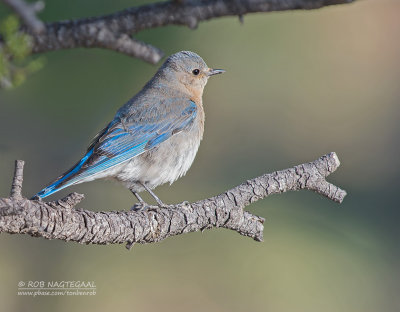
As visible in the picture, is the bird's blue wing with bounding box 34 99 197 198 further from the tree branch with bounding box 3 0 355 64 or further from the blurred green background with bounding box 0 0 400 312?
the tree branch with bounding box 3 0 355 64

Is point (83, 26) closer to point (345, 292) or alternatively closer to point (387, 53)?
point (345, 292)

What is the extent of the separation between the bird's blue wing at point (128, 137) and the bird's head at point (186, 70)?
23 cm

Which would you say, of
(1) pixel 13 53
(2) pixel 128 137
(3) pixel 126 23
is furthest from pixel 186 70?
(1) pixel 13 53

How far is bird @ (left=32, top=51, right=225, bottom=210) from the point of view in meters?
4.54

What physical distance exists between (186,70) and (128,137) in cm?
94

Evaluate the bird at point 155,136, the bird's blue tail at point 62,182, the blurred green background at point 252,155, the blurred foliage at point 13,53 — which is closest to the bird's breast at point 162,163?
the bird at point 155,136

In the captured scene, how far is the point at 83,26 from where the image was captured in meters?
4.16

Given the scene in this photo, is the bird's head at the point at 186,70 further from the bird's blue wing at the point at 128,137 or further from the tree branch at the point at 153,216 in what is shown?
the tree branch at the point at 153,216

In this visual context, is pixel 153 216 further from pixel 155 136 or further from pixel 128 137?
pixel 155 136

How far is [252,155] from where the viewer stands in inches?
275

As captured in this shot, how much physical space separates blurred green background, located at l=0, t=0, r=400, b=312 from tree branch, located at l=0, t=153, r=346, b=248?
0.74m

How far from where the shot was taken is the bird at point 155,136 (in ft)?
14.9

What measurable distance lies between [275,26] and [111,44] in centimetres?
434

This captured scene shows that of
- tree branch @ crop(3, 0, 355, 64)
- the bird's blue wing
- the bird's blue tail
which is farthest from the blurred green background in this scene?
tree branch @ crop(3, 0, 355, 64)
